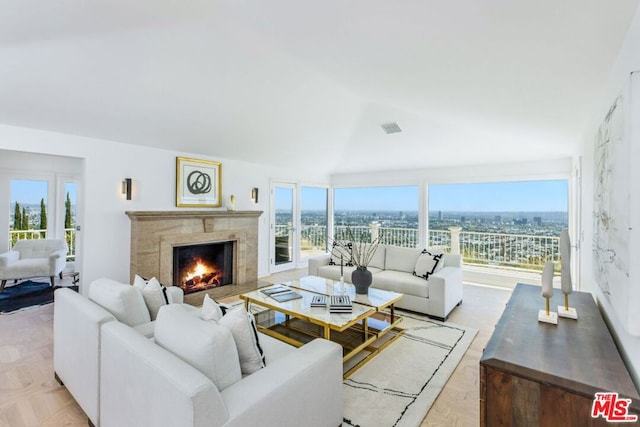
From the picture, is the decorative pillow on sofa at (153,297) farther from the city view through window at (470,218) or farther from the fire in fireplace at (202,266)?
the city view through window at (470,218)

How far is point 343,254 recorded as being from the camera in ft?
15.9

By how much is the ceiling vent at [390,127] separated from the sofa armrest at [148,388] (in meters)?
4.30

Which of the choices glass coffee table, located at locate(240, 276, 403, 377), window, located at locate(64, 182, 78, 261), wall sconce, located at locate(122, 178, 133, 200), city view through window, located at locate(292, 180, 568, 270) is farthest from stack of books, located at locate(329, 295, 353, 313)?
window, located at locate(64, 182, 78, 261)

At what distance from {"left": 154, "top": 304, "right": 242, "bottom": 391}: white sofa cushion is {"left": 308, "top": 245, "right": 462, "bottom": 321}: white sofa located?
286 cm

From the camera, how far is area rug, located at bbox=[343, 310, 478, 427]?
2027 mm

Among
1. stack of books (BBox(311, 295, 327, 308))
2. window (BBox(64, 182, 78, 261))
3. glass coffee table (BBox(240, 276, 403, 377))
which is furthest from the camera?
window (BBox(64, 182, 78, 261))

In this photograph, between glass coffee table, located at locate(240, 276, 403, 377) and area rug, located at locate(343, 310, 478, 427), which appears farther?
glass coffee table, located at locate(240, 276, 403, 377)

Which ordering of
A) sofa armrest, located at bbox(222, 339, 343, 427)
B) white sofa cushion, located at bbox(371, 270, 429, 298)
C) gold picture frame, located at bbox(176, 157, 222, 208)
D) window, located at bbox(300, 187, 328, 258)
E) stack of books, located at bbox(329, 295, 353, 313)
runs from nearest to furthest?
sofa armrest, located at bbox(222, 339, 343, 427) < stack of books, located at bbox(329, 295, 353, 313) < white sofa cushion, located at bbox(371, 270, 429, 298) < gold picture frame, located at bbox(176, 157, 222, 208) < window, located at bbox(300, 187, 328, 258)

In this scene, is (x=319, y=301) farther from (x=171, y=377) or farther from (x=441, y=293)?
(x=171, y=377)

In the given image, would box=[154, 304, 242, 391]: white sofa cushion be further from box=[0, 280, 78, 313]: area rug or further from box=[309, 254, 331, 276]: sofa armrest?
box=[0, 280, 78, 313]: area rug

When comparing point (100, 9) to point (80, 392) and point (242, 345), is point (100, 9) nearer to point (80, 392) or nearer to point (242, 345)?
point (242, 345)

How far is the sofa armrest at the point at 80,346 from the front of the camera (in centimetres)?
181

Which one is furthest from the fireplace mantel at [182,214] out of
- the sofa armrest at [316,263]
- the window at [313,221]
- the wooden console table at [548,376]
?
the wooden console table at [548,376]

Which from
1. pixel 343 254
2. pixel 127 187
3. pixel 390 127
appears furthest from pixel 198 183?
pixel 390 127
